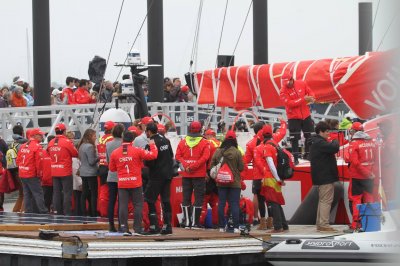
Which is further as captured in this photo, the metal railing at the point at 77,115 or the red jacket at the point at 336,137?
the metal railing at the point at 77,115

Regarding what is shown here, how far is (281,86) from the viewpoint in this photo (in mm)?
17281

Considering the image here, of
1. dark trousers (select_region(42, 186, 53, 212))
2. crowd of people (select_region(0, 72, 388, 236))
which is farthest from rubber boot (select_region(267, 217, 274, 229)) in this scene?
dark trousers (select_region(42, 186, 53, 212))

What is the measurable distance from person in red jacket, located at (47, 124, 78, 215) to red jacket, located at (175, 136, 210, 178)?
2593 mm

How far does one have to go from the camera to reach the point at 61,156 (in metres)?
15.8

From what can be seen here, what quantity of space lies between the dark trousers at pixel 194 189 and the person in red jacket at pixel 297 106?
2548mm

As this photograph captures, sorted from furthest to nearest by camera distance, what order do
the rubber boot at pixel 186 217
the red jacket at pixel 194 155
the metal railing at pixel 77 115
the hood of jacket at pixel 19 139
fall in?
the metal railing at pixel 77 115, the hood of jacket at pixel 19 139, the rubber boot at pixel 186 217, the red jacket at pixel 194 155

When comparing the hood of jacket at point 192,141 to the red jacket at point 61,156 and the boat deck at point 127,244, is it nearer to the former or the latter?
the boat deck at point 127,244

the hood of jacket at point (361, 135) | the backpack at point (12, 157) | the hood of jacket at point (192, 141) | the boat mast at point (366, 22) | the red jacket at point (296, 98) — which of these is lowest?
the backpack at point (12, 157)

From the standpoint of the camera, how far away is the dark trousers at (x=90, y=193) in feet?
50.7

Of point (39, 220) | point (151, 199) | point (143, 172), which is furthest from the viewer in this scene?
point (39, 220)

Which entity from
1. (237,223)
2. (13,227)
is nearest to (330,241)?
(237,223)

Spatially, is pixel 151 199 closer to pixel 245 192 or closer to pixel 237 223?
pixel 237 223

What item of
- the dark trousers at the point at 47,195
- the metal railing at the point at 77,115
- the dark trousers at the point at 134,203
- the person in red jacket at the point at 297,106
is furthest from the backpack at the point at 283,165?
the metal railing at the point at 77,115

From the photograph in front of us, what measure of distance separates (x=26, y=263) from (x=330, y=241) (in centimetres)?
435
